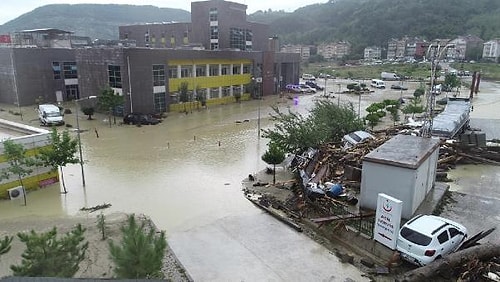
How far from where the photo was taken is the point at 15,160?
655 inches

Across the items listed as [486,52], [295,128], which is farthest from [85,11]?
[295,128]

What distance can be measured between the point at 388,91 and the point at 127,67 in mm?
48024

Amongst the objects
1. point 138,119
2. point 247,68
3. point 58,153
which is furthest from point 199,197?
point 247,68

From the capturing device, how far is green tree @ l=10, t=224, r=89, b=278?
7.91m

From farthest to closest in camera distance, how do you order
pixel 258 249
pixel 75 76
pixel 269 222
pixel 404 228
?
1. pixel 75 76
2. pixel 269 222
3. pixel 258 249
4. pixel 404 228

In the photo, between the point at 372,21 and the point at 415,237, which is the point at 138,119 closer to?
the point at 415,237

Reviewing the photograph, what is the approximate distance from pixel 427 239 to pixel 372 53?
507ft

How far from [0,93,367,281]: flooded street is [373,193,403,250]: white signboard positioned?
1.47 metres

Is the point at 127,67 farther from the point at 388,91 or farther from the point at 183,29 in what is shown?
the point at 388,91

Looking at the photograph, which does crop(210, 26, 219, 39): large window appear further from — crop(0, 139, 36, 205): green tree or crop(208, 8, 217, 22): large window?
crop(0, 139, 36, 205): green tree

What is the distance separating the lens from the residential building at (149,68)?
3978cm

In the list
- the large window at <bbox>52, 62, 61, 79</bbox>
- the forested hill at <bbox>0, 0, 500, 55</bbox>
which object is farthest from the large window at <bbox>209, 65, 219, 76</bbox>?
the forested hill at <bbox>0, 0, 500, 55</bbox>

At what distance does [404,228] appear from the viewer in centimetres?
1191

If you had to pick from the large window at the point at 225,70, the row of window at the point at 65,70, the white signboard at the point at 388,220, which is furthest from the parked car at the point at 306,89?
the white signboard at the point at 388,220
